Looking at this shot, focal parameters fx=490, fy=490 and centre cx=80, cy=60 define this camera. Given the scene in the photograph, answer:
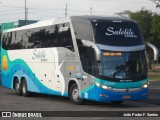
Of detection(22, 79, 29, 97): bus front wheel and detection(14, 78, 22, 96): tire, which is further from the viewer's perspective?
detection(14, 78, 22, 96): tire

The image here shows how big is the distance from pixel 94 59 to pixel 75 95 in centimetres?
221

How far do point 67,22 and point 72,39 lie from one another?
1004mm

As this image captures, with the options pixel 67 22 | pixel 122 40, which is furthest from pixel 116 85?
pixel 67 22

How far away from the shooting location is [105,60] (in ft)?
62.8

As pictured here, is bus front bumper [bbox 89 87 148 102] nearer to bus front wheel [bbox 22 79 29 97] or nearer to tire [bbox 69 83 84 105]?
tire [bbox 69 83 84 105]

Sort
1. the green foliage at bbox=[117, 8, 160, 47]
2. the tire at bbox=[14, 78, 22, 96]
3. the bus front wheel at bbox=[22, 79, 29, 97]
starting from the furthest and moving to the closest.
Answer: the green foliage at bbox=[117, 8, 160, 47] < the tire at bbox=[14, 78, 22, 96] < the bus front wheel at bbox=[22, 79, 29, 97]

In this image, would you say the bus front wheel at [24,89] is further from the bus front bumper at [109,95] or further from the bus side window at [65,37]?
the bus front bumper at [109,95]

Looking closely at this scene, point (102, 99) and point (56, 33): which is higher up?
point (56, 33)

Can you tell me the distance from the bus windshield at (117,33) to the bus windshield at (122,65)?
1.59 ft

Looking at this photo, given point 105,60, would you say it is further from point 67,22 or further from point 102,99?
point 67,22

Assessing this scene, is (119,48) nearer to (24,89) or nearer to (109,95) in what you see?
(109,95)

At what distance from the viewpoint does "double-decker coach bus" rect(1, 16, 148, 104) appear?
19.1 meters

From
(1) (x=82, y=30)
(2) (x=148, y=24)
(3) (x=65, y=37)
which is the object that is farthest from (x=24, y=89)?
(2) (x=148, y=24)

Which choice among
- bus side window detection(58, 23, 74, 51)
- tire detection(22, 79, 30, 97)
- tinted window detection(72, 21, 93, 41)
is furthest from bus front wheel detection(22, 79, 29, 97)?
tinted window detection(72, 21, 93, 41)
